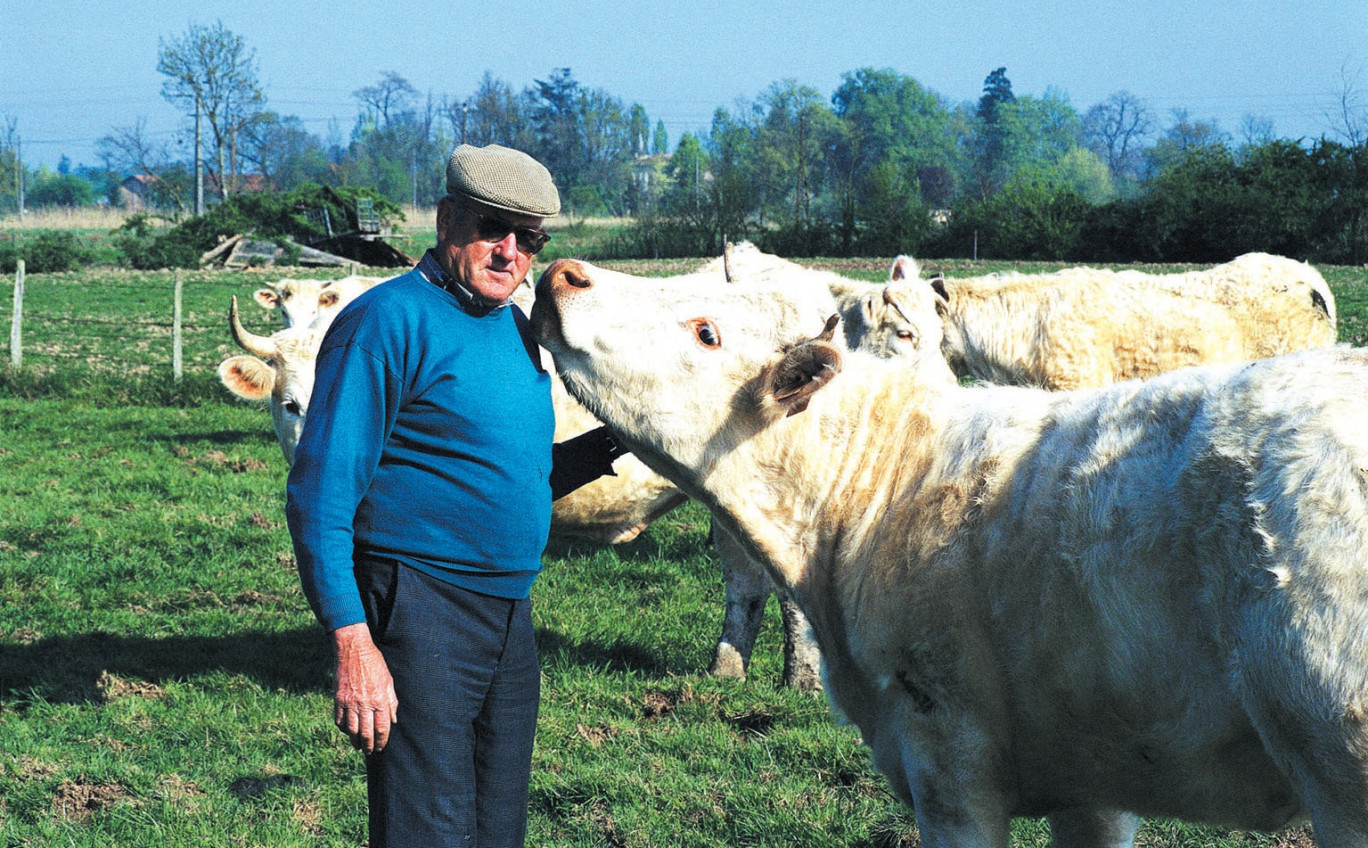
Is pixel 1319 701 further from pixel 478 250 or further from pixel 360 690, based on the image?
pixel 478 250

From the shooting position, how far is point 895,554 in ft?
9.80

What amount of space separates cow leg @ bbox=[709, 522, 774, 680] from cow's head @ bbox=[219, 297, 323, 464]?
2.65m

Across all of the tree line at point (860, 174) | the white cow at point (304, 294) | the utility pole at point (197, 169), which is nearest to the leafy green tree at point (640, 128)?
the tree line at point (860, 174)

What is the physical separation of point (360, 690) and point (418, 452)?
24.2 inches

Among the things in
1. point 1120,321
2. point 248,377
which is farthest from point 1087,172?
point 248,377

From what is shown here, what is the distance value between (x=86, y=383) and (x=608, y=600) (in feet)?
40.3

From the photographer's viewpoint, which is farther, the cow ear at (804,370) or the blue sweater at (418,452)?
the cow ear at (804,370)

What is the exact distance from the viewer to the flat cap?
3.02 m

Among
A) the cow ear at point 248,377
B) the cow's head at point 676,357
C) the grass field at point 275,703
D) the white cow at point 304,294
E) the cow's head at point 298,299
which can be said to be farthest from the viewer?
the cow's head at point 298,299

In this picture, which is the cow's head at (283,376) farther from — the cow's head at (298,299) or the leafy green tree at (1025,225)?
the leafy green tree at (1025,225)

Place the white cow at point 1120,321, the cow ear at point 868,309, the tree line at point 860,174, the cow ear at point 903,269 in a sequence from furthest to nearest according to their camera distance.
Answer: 1. the tree line at point 860,174
2. the cow ear at point 903,269
3. the white cow at point 1120,321
4. the cow ear at point 868,309

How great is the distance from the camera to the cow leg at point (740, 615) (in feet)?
20.2

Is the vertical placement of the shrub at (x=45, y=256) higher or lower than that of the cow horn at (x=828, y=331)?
lower

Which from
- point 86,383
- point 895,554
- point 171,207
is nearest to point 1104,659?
point 895,554
